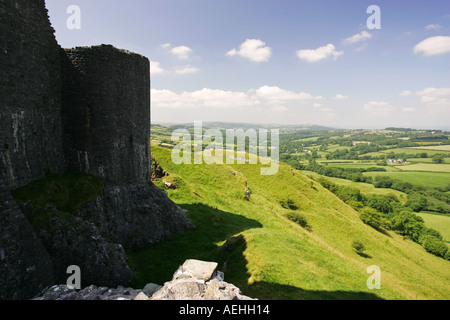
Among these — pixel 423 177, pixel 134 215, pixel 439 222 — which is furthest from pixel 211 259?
pixel 423 177

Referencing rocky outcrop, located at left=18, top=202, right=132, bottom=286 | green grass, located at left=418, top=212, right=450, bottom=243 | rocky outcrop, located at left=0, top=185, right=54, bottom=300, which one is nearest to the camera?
rocky outcrop, located at left=0, top=185, right=54, bottom=300

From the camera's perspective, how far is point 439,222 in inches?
3083

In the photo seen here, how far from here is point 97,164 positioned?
1470 cm

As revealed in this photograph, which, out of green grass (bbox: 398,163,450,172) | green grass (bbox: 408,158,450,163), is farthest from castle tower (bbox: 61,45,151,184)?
green grass (bbox: 408,158,450,163)

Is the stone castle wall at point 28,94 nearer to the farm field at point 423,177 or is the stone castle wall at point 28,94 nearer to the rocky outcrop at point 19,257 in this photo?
the rocky outcrop at point 19,257

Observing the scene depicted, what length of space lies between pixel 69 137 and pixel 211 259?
Result: 12.0 metres

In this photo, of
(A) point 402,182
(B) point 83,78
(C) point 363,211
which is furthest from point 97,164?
(A) point 402,182

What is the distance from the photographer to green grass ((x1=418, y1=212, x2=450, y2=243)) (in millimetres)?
70025

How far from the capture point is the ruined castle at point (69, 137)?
Answer: 9.65 m

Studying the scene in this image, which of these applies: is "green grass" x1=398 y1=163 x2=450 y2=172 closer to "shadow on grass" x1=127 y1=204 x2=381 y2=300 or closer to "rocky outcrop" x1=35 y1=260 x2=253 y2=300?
"shadow on grass" x1=127 y1=204 x2=381 y2=300

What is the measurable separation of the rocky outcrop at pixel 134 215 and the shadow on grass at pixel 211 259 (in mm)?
810

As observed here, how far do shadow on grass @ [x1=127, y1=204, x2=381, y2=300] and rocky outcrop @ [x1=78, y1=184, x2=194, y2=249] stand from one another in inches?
31.9

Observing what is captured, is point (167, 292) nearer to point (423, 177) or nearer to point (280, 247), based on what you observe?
point (280, 247)

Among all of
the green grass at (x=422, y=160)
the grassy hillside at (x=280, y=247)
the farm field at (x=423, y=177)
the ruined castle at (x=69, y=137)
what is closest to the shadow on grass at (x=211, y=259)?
the grassy hillside at (x=280, y=247)
